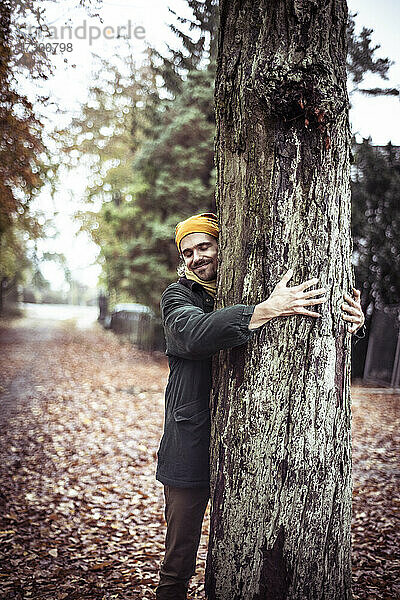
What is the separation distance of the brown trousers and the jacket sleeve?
30.0 inches

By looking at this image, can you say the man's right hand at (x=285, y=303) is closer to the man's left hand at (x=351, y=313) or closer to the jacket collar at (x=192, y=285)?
the man's left hand at (x=351, y=313)

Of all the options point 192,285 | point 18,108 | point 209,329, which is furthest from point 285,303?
point 18,108

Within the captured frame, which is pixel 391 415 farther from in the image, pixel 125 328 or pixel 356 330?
pixel 125 328

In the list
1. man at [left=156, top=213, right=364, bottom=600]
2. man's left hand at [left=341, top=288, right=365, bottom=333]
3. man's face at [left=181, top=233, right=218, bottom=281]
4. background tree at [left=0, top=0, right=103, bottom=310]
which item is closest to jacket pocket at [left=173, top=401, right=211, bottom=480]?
man at [left=156, top=213, right=364, bottom=600]

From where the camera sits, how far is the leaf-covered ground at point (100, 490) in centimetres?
351

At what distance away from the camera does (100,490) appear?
208 inches

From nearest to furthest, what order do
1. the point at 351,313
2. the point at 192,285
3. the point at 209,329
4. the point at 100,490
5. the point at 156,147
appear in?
the point at 209,329 → the point at 351,313 → the point at 192,285 → the point at 100,490 → the point at 156,147

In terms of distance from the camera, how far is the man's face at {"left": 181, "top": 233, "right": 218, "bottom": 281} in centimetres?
270

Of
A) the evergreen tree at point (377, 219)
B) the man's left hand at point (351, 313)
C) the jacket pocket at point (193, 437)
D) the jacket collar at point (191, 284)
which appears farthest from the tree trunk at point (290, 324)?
the evergreen tree at point (377, 219)

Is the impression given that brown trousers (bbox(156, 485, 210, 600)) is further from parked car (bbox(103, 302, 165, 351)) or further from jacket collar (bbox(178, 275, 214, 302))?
parked car (bbox(103, 302, 165, 351))

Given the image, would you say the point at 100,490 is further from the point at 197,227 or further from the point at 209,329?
the point at 209,329

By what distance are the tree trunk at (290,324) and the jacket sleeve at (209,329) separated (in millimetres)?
146

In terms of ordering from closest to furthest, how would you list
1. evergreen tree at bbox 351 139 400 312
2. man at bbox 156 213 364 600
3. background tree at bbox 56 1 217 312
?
1. man at bbox 156 213 364 600
2. evergreen tree at bbox 351 139 400 312
3. background tree at bbox 56 1 217 312

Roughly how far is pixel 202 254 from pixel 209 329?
64cm
